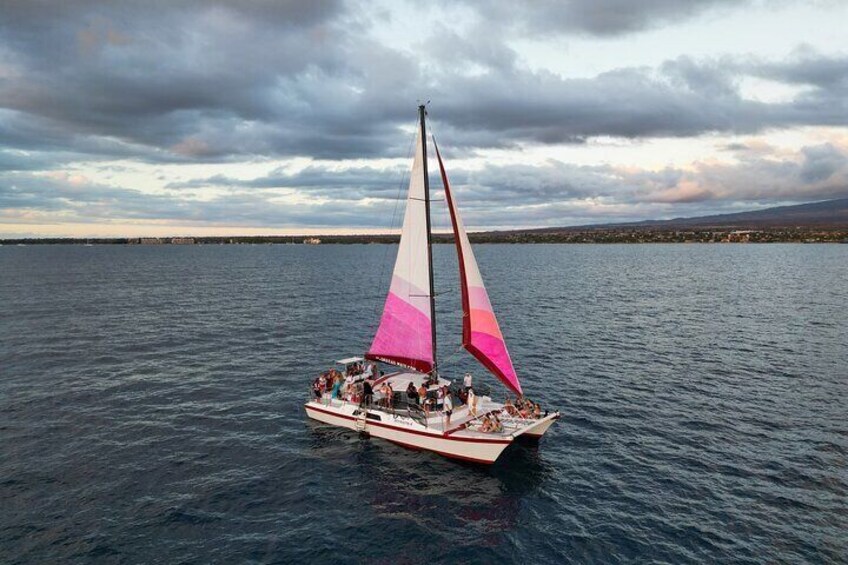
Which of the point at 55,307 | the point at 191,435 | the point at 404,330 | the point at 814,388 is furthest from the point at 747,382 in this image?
the point at 55,307

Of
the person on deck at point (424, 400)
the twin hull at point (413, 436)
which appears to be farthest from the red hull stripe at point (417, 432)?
the person on deck at point (424, 400)

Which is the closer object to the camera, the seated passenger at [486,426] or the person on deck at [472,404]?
the seated passenger at [486,426]

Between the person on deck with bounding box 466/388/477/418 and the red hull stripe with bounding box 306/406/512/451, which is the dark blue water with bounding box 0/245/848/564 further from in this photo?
the person on deck with bounding box 466/388/477/418

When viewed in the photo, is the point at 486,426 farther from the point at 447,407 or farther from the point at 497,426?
the point at 447,407

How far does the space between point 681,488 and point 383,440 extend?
53.9 feet

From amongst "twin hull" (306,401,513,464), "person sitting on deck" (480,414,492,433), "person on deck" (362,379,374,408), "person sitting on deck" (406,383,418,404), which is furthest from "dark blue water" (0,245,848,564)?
"person sitting on deck" (406,383,418,404)

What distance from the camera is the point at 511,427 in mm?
28109

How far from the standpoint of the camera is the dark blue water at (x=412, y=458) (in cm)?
2178

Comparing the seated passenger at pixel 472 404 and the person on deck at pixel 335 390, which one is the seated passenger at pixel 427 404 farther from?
the person on deck at pixel 335 390

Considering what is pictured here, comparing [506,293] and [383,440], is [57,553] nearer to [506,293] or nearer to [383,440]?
[383,440]

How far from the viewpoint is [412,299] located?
33000mm

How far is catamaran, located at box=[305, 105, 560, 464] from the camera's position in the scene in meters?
28.5

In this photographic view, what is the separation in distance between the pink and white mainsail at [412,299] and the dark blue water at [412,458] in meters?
5.89

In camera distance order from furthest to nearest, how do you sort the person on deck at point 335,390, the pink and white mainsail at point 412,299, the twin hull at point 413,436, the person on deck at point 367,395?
the person on deck at point 335,390 → the person on deck at point 367,395 → the pink and white mainsail at point 412,299 → the twin hull at point 413,436
